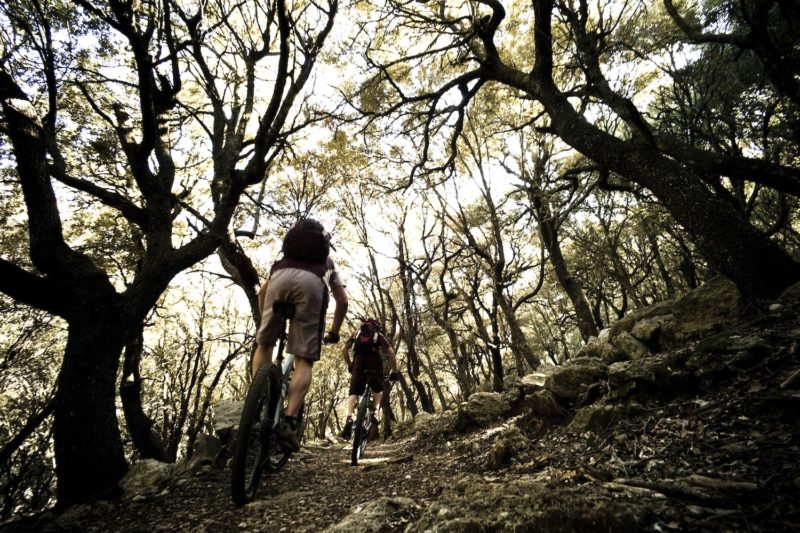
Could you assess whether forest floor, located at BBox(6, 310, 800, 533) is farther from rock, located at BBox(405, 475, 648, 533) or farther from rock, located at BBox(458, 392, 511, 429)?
rock, located at BBox(458, 392, 511, 429)

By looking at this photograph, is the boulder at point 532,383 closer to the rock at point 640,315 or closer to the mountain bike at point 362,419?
the rock at point 640,315

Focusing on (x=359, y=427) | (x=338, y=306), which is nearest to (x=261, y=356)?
(x=338, y=306)

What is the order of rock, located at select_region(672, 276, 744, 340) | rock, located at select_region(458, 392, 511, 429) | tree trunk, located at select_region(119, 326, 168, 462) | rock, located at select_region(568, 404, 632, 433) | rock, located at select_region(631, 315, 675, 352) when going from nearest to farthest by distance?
1. rock, located at select_region(568, 404, 632, 433)
2. rock, located at select_region(672, 276, 744, 340)
3. rock, located at select_region(631, 315, 675, 352)
4. rock, located at select_region(458, 392, 511, 429)
5. tree trunk, located at select_region(119, 326, 168, 462)

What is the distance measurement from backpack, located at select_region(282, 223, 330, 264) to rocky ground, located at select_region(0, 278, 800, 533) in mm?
1970

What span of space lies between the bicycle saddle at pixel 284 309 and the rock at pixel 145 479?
253 centimetres

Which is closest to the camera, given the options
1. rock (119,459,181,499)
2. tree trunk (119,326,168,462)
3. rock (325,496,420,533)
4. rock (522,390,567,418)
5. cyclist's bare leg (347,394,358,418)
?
rock (325,496,420,533)

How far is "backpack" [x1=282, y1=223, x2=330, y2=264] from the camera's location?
3.12 metres

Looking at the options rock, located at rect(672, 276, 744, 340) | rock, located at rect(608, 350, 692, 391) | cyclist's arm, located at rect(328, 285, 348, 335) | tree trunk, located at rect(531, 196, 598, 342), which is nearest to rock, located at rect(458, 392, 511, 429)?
rock, located at rect(608, 350, 692, 391)

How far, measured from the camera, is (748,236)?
155 inches

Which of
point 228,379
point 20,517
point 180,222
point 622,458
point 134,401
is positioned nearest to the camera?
point 622,458

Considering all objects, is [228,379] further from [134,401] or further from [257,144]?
[257,144]

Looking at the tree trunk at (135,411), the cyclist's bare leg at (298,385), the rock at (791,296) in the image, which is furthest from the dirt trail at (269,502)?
the tree trunk at (135,411)

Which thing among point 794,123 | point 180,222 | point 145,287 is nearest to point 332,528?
point 145,287

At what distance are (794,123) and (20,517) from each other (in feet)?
44.8
